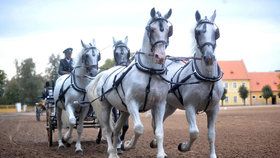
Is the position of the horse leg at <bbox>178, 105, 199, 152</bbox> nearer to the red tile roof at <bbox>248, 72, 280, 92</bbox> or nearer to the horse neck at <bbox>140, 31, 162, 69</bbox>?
the horse neck at <bbox>140, 31, 162, 69</bbox>

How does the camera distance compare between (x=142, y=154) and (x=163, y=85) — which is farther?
(x=142, y=154)

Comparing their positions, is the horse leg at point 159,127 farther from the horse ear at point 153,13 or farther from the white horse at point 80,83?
the white horse at point 80,83

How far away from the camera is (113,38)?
12.2 meters

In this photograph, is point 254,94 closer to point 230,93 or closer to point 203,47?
point 230,93

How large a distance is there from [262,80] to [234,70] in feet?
25.7

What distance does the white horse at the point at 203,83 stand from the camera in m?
8.83

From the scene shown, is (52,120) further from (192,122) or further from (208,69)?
(208,69)

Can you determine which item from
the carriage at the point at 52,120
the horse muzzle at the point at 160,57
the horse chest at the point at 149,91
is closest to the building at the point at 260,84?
A: the carriage at the point at 52,120

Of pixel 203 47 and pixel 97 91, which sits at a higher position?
pixel 203 47

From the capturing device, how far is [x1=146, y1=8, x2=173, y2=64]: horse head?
8.18 meters

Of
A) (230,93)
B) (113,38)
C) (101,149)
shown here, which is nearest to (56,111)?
(101,149)

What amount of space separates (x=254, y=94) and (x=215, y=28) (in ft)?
328

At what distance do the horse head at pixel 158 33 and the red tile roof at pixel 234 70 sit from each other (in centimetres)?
9740

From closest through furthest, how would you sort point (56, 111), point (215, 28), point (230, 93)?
point (215, 28) → point (56, 111) → point (230, 93)
